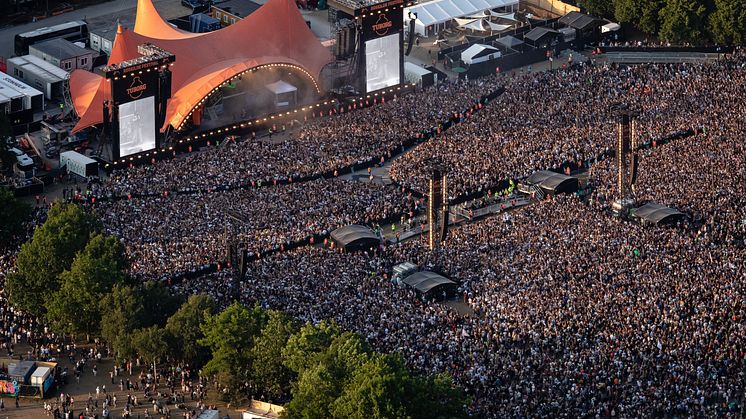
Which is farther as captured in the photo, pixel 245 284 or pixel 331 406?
pixel 245 284

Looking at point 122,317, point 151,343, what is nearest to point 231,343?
point 151,343

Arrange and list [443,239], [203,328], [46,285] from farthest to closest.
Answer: [443,239] → [46,285] → [203,328]

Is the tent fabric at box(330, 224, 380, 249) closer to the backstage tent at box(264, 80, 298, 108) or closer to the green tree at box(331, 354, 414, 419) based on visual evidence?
the green tree at box(331, 354, 414, 419)

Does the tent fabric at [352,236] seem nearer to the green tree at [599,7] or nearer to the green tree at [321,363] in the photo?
the green tree at [321,363]

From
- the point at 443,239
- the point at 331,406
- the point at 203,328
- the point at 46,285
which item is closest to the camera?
the point at 331,406

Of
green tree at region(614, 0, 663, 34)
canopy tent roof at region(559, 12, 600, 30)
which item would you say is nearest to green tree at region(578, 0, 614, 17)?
canopy tent roof at region(559, 12, 600, 30)

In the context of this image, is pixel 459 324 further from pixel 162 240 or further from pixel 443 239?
pixel 162 240

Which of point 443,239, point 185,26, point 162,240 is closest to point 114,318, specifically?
point 162,240
